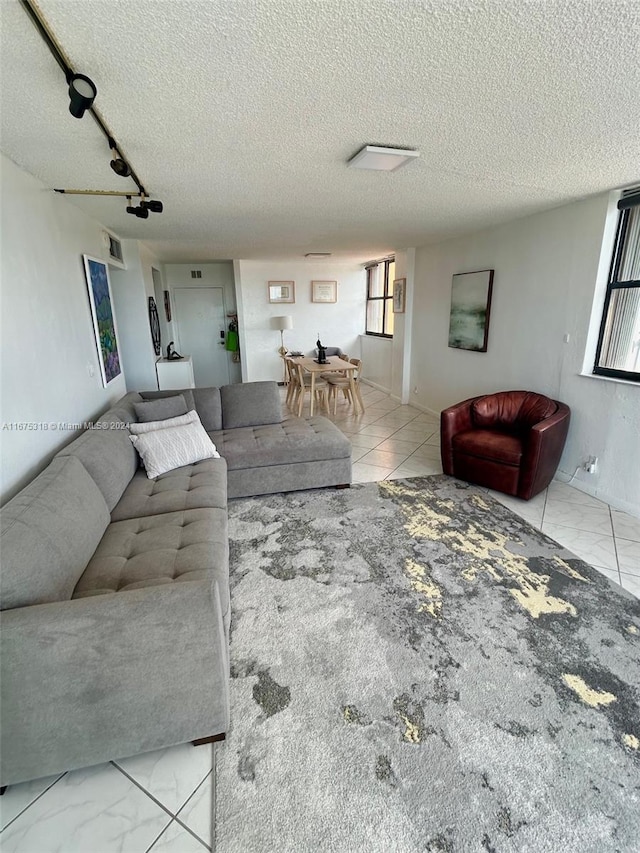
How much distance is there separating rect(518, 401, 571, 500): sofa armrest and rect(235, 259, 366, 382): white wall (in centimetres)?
537

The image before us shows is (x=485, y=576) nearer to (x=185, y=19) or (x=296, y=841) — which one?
(x=296, y=841)

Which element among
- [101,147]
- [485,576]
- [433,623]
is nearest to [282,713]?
[433,623]

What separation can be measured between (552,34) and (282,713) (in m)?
2.51

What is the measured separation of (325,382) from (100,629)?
4.98 m

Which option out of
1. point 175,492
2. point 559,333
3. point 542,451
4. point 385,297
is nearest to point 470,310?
point 559,333

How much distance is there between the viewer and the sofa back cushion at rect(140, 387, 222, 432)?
367cm

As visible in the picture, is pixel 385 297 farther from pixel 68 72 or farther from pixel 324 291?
pixel 68 72

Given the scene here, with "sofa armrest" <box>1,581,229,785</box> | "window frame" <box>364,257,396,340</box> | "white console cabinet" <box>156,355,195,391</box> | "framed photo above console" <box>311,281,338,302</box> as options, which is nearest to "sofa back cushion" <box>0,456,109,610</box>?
"sofa armrest" <box>1,581,229,785</box>

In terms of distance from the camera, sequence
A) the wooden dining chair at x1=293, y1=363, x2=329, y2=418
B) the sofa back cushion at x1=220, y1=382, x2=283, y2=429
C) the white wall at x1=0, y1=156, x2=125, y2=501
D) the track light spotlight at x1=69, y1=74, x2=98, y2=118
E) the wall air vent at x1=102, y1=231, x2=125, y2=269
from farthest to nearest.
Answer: the wooden dining chair at x1=293, y1=363, x2=329, y2=418, the wall air vent at x1=102, y1=231, x2=125, y2=269, the sofa back cushion at x1=220, y1=382, x2=283, y2=429, the white wall at x1=0, y1=156, x2=125, y2=501, the track light spotlight at x1=69, y1=74, x2=98, y2=118

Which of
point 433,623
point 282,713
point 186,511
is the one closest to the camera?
point 282,713

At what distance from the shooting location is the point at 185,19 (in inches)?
46.0

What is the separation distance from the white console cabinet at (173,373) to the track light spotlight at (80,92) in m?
4.27

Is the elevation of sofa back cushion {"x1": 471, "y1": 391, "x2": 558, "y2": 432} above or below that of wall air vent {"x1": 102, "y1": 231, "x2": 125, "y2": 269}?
below

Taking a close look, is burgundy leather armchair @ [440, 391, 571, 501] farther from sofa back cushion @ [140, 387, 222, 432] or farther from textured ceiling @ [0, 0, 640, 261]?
sofa back cushion @ [140, 387, 222, 432]
